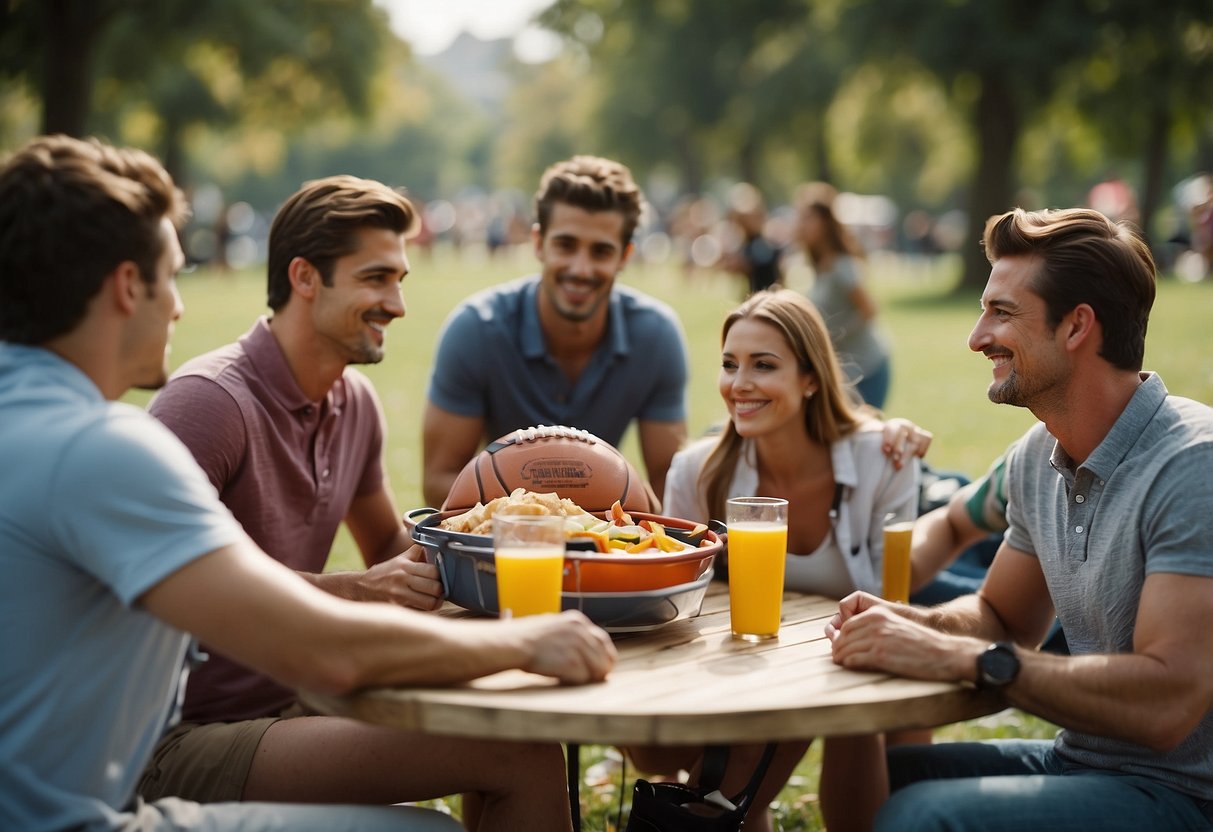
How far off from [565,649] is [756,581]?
0.71 m

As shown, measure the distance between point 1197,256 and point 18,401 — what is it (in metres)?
32.5

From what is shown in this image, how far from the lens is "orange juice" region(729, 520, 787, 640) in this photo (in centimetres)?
312

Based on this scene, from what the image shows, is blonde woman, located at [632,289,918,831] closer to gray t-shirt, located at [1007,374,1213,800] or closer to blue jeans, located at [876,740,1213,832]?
gray t-shirt, located at [1007,374,1213,800]

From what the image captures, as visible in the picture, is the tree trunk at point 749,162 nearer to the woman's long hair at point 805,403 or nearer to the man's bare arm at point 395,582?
the woman's long hair at point 805,403

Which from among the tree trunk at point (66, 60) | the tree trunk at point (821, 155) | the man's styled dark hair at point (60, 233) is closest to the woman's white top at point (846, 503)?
the man's styled dark hair at point (60, 233)

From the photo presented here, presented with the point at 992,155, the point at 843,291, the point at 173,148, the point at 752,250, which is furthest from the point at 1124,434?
the point at 173,148

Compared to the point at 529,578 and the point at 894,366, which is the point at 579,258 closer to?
the point at 529,578

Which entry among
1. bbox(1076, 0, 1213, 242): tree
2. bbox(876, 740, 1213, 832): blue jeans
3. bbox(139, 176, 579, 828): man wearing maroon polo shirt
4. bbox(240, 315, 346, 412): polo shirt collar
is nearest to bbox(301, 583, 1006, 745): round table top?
bbox(876, 740, 1213, 832): blue jeans

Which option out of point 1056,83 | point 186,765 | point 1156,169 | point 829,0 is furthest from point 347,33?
point 186,765

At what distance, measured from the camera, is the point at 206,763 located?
3.16 metres

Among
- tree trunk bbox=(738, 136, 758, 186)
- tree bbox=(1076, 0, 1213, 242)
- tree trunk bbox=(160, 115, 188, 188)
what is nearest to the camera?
tree bbox=(1076, 0, 1213, 242)

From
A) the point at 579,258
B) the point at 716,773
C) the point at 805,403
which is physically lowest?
the point at 716,773

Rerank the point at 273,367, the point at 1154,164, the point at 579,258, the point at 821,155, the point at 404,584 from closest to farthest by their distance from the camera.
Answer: the point at 404,584, the point at 273,367, the point at 579,258, the point at 1154,164, the point at 821,155

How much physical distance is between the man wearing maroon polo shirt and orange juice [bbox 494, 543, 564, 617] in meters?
0.40
